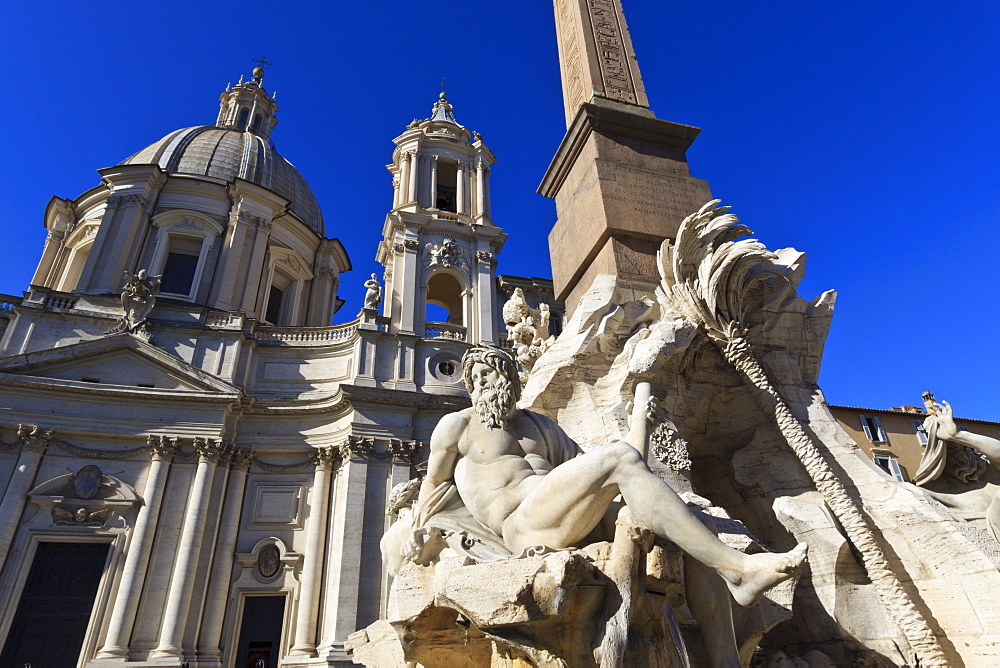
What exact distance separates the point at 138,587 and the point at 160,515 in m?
1.94

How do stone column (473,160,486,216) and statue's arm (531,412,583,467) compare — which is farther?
stone column (473,160,486,216)

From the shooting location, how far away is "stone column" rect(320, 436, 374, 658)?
15.7 meters

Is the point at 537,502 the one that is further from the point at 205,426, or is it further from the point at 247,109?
the point at 247,109

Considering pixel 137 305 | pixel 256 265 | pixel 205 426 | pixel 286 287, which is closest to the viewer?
pixel 205 426

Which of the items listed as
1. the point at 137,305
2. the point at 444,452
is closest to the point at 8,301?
the point at 137,305

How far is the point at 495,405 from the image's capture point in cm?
353

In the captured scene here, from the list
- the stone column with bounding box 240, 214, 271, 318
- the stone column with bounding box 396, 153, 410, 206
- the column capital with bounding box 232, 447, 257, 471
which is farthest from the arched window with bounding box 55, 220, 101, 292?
the column capital with bounding box 232, 447, 257, 471

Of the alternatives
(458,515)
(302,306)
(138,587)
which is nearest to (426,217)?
(302,306)

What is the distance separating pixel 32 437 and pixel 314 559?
8519mm

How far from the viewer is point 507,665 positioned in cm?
280

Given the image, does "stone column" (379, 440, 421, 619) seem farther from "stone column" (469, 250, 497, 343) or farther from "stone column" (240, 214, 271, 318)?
"stone column" (240, 214, 271, 318)

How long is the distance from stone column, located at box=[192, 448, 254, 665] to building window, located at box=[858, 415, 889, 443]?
18.0 meters

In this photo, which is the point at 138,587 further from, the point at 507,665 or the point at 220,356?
the point at 507,665

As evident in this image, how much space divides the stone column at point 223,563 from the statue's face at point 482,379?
16.5 metres
